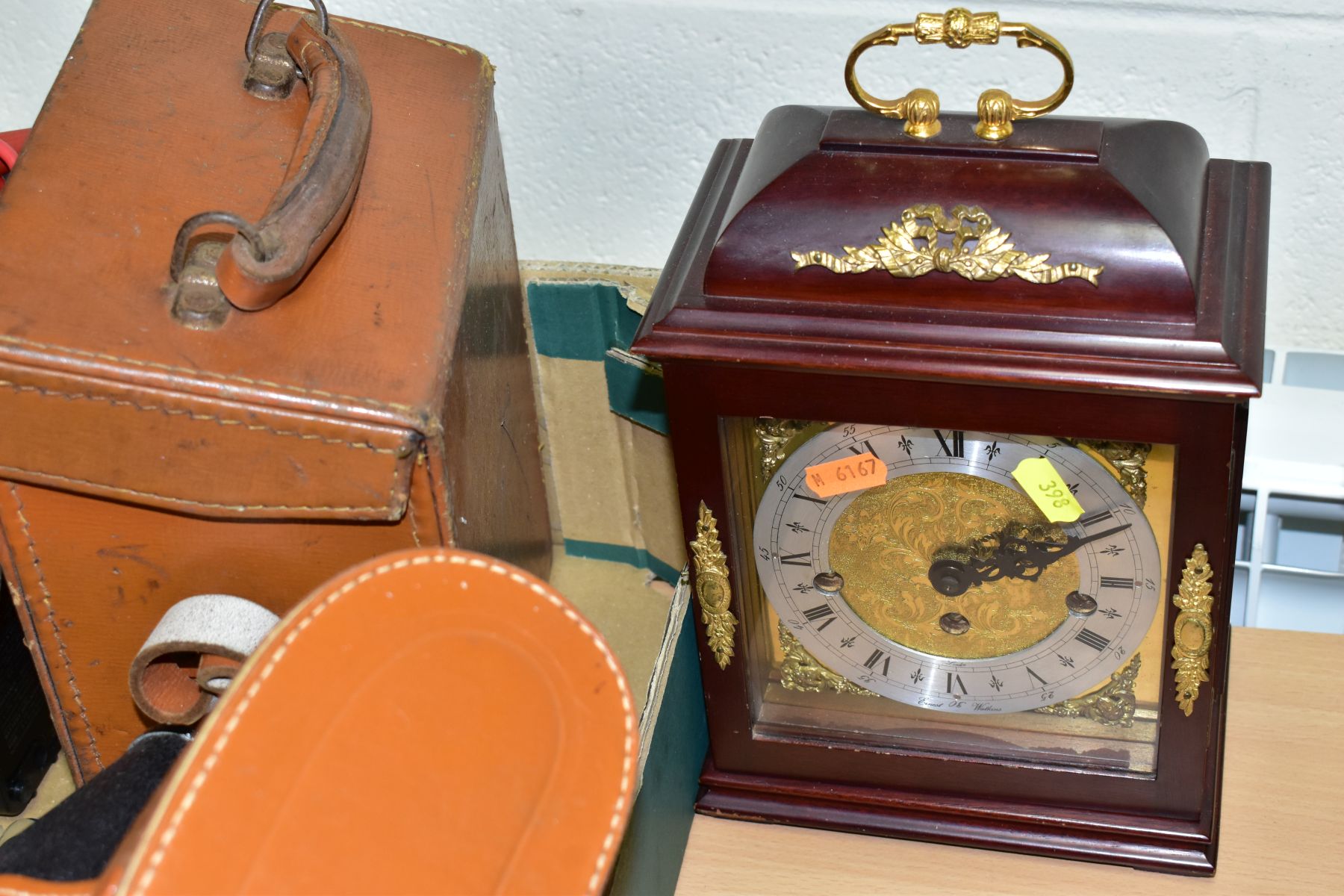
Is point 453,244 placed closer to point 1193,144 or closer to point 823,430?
point 823,430

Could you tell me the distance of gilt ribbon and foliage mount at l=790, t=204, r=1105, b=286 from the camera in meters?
0.75

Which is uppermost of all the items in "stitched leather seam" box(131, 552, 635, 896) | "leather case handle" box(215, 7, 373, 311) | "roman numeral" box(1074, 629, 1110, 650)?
"leather case handle" box(215, 7, 373, 311)

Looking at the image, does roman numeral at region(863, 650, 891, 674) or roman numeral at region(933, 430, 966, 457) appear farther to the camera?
roman numeral at region(863, 650, 891, 674)

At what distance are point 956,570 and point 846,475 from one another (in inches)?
4.0

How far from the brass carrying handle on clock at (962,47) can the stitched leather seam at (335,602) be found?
0.37 metres

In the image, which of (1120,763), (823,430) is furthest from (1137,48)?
(1120,763)

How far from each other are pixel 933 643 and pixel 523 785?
15.3 inches

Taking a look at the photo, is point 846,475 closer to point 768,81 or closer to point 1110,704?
point 1110,704

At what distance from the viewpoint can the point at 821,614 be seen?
3.10 ft

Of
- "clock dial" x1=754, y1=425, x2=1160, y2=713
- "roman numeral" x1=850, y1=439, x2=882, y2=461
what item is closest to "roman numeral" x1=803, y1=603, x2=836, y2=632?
"clock dial" x1=754, y1=425, x2=1160, y2=713

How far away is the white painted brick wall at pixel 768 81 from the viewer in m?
1.01

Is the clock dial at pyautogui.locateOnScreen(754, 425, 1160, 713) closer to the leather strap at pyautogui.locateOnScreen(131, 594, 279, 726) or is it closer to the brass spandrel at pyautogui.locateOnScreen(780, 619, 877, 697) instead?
the brass spandrel at pyautogui.locateOnScreen(780, 619, 877, 697)

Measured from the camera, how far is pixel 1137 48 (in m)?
1.02

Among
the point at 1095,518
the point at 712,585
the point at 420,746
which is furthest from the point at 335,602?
the point at 1095,518
